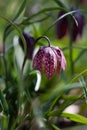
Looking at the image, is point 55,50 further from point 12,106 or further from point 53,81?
point 53,81

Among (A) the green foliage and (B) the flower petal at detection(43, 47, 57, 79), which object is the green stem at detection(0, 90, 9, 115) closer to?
(A) the green foliage

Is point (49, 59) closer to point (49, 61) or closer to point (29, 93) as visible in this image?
point (49, 61)

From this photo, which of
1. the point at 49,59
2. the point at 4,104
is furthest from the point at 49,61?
the point at 4,104

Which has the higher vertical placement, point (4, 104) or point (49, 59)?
point (49, 59)

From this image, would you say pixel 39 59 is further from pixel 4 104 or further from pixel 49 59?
pixel 4 104

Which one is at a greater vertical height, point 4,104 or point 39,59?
point 39,59

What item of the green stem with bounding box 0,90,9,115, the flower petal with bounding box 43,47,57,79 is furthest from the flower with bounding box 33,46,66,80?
the green stem with bounding box 0,90,9,115

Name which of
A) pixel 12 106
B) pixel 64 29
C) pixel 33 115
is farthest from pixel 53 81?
pixel 33 115

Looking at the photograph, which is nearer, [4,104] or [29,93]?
[4,104]

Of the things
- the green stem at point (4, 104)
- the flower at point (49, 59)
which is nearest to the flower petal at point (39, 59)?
the flower at point (49, 59)
